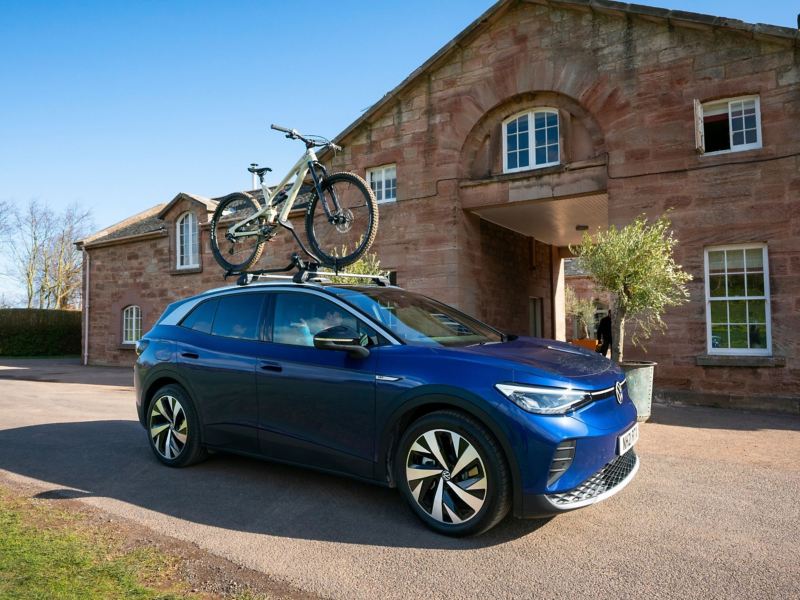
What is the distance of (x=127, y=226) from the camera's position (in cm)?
2422

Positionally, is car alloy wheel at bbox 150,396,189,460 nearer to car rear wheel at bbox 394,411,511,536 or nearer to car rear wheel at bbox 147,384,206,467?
car rear wheel at bbox 147,384,206,467

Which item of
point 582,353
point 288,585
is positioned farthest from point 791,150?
point 288,585

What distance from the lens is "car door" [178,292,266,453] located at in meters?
4.95

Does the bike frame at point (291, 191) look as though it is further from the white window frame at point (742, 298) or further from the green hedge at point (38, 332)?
the green hedge at point (38, 332)

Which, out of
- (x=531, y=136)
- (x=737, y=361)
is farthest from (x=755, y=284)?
(x=531, y=136)

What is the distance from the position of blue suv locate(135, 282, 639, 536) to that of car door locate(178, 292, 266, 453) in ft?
0.05

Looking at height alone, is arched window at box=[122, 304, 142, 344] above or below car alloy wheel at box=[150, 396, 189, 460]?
above


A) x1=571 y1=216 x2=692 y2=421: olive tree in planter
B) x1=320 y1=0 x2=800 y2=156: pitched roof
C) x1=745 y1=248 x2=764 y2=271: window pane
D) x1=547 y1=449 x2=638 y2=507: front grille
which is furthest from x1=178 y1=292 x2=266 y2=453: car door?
x1=320 y1=0 x2=800 y2=156: pitched roof

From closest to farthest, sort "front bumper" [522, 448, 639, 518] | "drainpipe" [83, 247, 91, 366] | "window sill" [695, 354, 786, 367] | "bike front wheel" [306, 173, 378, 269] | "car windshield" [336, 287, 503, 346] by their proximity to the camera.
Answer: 1. "front bumper" [522, 448, 639, 518]
2. "car windshield" [336, 287, 503, 346]
3. "bike front wheel" [306, 173, 378, 269]
4. "window sill" [695, 354, 786, 367]
5. "drainpipe" [83, 247, 91, 366]

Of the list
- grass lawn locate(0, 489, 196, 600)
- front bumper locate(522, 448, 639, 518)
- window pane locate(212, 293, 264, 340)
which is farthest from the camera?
window pane locate(212, 293, 264, 340)

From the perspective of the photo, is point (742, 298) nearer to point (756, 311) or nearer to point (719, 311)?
point (756, 311)

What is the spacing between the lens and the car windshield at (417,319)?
4488mm

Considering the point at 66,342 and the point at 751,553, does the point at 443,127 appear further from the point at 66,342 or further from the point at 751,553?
the point at 66,342

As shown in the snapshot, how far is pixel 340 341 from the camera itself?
4199 mm
